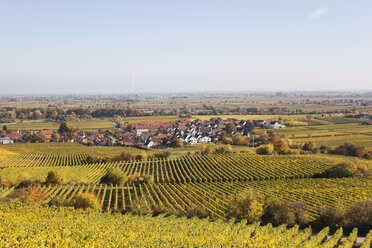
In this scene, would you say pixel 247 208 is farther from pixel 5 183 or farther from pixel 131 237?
pixel 5 183

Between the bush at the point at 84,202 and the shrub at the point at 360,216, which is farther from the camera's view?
the bush at the point at 84,202

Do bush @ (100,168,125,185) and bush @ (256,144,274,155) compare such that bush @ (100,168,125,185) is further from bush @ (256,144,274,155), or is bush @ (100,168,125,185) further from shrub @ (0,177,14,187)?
bush @ (256,144,274,155)

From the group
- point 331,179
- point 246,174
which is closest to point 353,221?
point 331,179

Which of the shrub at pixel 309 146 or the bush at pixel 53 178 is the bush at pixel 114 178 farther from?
the shrub at pixel 309 146

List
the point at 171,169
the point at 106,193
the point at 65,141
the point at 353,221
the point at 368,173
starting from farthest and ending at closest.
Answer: the point at 65,141 < the point at 171,169 < the point at 368,173 < the point at 106,193 < the point at 353,221

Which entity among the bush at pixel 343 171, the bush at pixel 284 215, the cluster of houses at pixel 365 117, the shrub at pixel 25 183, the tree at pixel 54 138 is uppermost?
the cluster of houses at pixel 365 117

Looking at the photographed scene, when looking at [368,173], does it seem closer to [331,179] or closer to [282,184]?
[331,179]

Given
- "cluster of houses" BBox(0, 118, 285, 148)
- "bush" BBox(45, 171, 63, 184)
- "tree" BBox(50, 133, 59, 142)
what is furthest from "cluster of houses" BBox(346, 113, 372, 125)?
"tree" BBox(50, 133, 59, 142)

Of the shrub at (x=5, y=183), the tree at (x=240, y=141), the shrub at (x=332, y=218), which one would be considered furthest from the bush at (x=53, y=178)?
the tree at (x=240, y=141)
